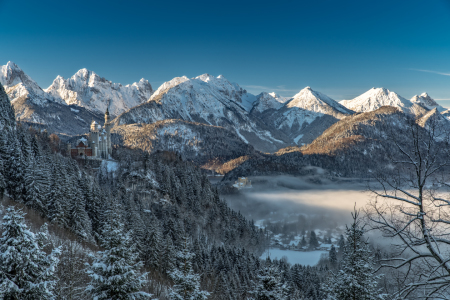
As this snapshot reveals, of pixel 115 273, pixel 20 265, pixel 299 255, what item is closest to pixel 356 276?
pixel 115 273

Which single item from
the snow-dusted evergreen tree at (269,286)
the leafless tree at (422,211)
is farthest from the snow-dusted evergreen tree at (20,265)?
the leafless tree at (422,211)

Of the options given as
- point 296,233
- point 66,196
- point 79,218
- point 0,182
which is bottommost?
point 296,233

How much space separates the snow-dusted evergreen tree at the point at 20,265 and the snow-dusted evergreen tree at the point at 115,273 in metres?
2.05

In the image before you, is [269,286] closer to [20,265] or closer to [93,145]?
[20,265]

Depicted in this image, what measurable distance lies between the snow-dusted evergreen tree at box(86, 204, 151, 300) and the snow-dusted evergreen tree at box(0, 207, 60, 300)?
205cm

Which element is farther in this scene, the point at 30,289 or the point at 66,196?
the point at 66,196

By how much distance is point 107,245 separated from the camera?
14.2m

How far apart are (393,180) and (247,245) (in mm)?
110713

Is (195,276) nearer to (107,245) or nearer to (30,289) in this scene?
(107,245)

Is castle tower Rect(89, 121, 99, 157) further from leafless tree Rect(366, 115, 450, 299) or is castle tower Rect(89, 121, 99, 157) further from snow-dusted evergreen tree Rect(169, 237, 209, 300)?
leafless tree Rect(366, 115, 450, 299)

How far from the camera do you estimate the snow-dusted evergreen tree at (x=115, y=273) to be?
13.9 meters

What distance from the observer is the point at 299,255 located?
141500mm

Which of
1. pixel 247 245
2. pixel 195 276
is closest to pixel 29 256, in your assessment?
pixel 195 276

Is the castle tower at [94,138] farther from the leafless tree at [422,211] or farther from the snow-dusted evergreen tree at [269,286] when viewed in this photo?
the leafless tree at [422,211]
